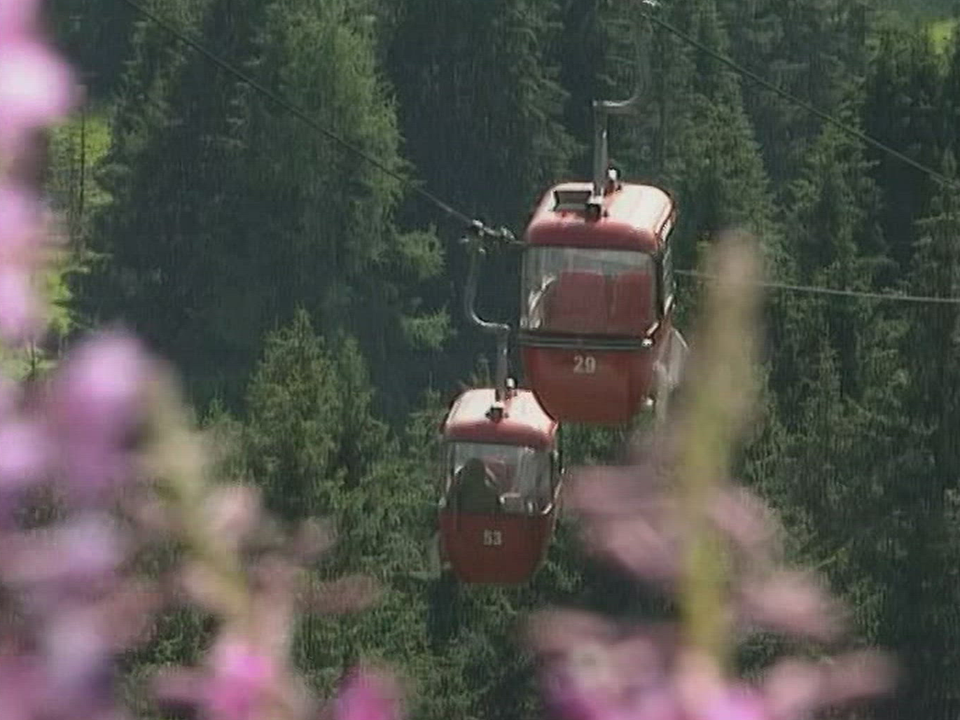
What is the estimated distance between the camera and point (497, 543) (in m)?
18.5

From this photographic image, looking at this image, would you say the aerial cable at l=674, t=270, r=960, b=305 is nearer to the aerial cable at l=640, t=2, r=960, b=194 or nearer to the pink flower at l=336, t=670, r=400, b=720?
the pink flower at l=336, t=670, r=400, b=720

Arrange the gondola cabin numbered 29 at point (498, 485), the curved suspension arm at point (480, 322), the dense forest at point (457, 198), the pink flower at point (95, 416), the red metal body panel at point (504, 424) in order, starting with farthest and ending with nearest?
the dense forest at point (457, 198)
the gondola cabin numbered 29 at point (498, 485)
the red metal body panel at point (504, 424)
the curved suspension arm at point (480, 322)
the pink flower at point (95, 416)

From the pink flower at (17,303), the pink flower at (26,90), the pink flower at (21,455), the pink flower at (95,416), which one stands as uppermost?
the pink flower at (26,90)

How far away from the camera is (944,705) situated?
3756 cm

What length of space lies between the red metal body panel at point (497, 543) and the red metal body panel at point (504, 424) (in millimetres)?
460

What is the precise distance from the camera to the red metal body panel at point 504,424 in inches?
696

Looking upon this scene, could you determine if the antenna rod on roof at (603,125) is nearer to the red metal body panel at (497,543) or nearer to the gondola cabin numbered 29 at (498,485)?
the gondola cabin numbered 29 at (498,485)

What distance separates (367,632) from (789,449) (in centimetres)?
626

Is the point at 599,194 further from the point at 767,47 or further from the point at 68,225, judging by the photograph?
the point at 767,47

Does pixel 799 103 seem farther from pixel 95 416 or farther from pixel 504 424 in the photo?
pixel 95 416

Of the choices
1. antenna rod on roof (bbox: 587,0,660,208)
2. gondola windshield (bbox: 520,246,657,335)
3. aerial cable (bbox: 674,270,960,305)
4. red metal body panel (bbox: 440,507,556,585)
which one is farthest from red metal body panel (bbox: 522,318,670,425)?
red metal body panel (bbox: 440,507,556,585)

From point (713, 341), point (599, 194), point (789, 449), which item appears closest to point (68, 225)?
point (713, 341)

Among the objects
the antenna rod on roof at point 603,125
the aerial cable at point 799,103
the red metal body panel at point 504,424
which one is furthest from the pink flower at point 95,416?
the red metal body panel at point 504,424

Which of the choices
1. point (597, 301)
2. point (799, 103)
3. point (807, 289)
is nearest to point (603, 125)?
point (597, 301)
